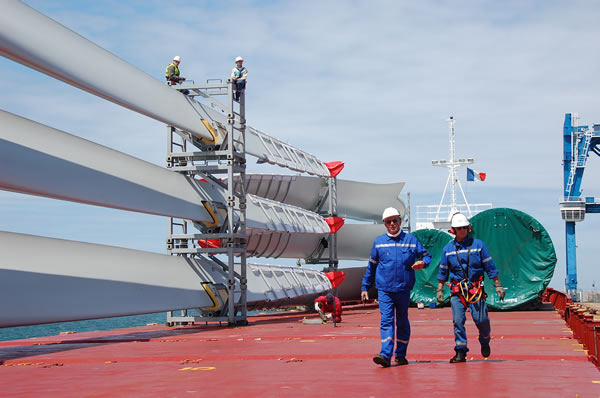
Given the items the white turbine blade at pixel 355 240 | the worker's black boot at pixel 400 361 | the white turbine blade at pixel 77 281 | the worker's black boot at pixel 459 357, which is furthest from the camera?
the white turbine blade at pixel 355 240

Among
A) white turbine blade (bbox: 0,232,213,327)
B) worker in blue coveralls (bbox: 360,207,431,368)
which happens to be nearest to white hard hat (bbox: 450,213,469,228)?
worker in blue coveralls (bbox: 360,207,431,368)

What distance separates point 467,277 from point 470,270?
0.09 meters

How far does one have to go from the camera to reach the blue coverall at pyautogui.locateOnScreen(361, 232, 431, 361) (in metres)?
8.39

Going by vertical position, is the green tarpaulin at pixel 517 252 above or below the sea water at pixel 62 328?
above

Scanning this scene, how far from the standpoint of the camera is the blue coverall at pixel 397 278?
8.39 metres

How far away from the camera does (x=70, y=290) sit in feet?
42.1

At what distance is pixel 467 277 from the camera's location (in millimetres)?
8742

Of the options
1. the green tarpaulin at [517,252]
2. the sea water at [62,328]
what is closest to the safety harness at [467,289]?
the green tarpaulin at [517,252]

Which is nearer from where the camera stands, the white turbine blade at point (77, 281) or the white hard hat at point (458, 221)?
the white hard hat at point (458, 221)

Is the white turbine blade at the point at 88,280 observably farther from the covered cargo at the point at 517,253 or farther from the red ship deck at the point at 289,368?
the covered cargo at the point at 517,253

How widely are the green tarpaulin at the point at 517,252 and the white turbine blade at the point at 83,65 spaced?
12.9 meters

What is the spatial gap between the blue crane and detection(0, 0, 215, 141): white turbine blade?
37.3 m

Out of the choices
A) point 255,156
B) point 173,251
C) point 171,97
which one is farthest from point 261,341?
point 255,156

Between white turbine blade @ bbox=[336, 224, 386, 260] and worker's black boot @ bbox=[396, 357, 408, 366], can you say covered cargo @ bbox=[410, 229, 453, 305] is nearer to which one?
white turbine blade @ bbox=[336, 224, 386, 260]
